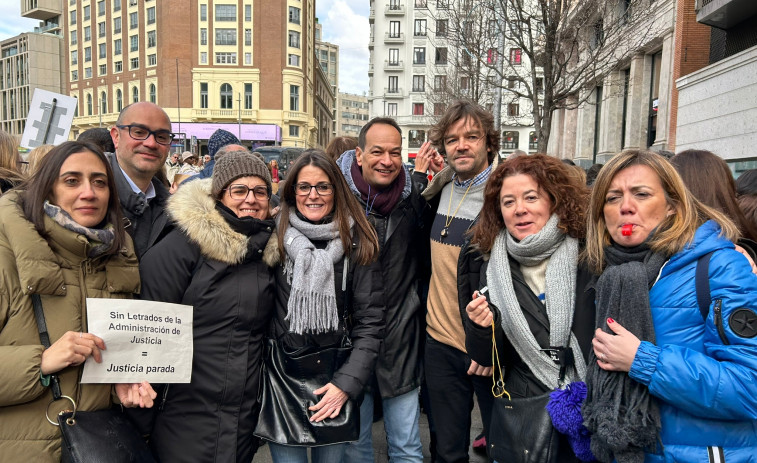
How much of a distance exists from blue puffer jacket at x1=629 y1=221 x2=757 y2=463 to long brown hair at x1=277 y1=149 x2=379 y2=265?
1.43 meters

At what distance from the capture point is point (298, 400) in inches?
96.4

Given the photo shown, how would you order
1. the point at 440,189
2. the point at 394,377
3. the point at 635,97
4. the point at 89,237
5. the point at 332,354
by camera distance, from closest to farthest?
1. the point at 89,237
2. the point at 332,354
3. the point at 394,377
4. the point at 440,189
5. the point at 635,97

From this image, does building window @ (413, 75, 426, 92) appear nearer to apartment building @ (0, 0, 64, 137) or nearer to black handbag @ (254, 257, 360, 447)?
apartment building @ (0, 0, 64, 137)

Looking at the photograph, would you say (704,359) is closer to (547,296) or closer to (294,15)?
(547,296)

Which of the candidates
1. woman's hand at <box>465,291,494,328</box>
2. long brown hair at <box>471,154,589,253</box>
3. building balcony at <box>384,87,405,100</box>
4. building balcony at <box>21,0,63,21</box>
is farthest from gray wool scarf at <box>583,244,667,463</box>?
building balcony at <box>21,0,63,21</box>

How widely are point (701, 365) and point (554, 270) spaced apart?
71cm

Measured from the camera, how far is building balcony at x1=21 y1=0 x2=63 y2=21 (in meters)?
74.4

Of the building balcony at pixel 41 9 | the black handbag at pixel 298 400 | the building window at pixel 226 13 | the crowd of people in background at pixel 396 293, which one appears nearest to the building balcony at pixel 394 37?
the building window at pixel 226 13

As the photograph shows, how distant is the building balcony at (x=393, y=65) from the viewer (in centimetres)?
5872

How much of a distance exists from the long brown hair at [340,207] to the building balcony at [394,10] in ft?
201

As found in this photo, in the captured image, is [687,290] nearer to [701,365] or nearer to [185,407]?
[701,365]

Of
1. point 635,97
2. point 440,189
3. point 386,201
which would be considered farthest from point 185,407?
point 635,97

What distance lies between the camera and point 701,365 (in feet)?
5.68

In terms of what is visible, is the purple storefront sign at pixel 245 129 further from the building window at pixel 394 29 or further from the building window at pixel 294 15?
the building window at pixel 394 29
